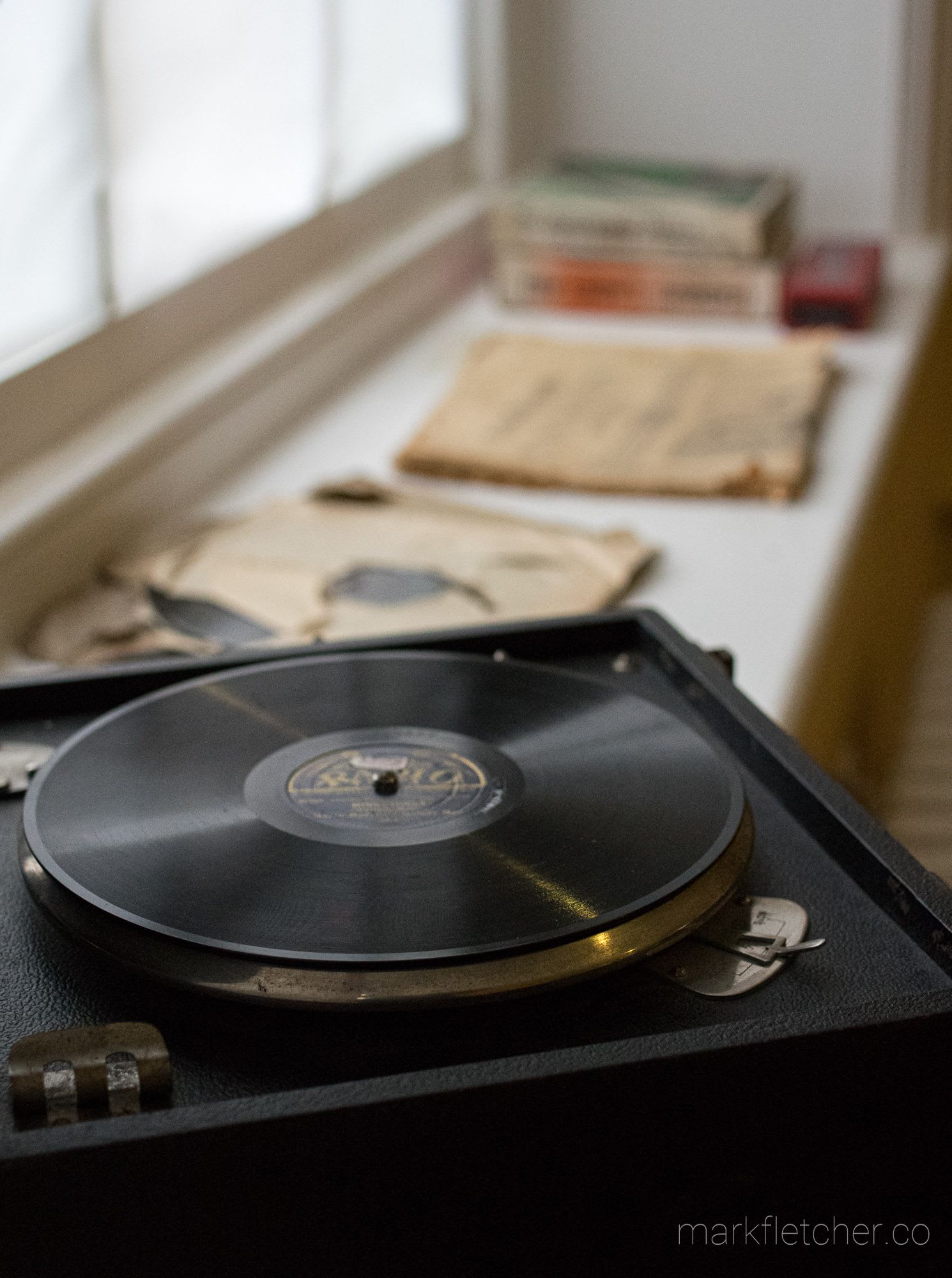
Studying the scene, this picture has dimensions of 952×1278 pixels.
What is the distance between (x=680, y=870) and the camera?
54 cm

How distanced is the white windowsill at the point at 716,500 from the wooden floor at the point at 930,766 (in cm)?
46

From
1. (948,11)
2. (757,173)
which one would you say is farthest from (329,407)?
(948,11)

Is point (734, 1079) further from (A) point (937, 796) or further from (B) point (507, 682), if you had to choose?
(A) point (937, 796)

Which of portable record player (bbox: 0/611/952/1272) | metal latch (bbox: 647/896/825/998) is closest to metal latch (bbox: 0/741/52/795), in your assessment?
portable record player (bbox: 0/611/952/1272)

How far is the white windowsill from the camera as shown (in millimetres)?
1089

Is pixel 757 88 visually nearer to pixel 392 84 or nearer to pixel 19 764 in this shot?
pixel 392 84

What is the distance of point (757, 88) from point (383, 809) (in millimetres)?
1997

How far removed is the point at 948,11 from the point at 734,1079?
219 cm

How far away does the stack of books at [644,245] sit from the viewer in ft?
6.20

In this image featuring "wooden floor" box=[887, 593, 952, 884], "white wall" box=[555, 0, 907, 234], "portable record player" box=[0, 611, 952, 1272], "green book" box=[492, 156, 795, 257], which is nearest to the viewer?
"portable record player" box=[0, 611, 952, 1272]

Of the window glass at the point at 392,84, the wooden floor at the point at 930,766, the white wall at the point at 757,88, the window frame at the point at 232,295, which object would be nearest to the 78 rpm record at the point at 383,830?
the window frame at the point at 232,295

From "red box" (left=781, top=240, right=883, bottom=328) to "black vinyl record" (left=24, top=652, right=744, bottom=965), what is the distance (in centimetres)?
128

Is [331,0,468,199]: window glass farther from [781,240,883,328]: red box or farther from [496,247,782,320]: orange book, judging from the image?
[781,240,883,328]: red box

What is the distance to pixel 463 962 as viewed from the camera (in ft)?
1.60
